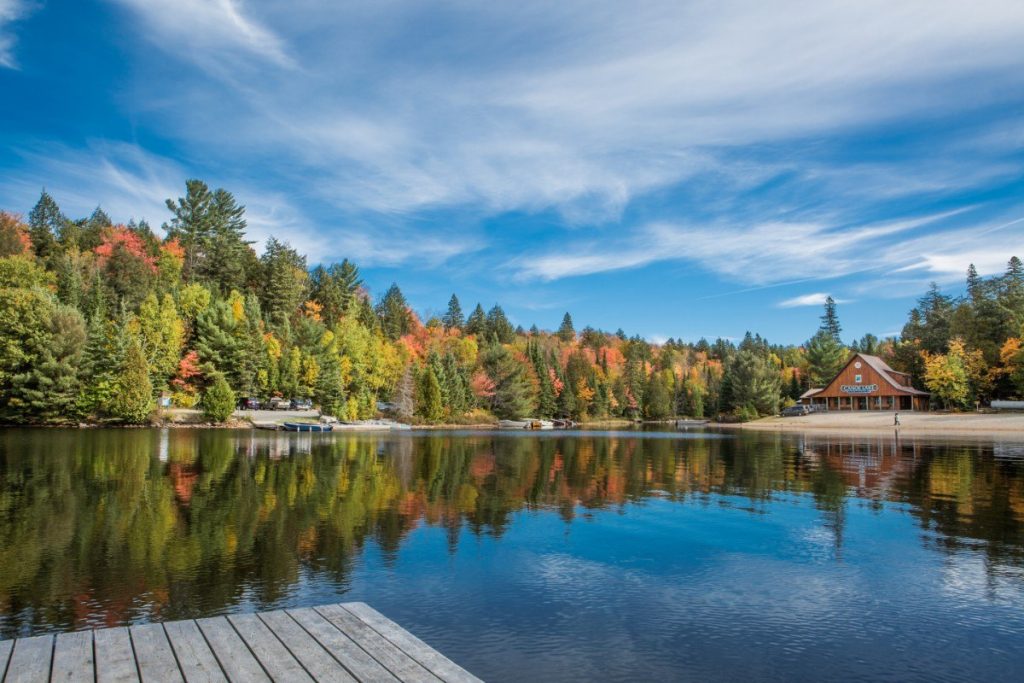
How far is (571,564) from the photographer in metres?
13.0

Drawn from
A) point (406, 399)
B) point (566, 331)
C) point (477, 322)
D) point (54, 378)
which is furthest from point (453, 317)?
point (54, 378)

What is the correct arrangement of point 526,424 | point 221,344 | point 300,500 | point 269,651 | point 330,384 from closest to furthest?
point 269,651
point 300,500
point 221,344
point 330,384
point 526,424

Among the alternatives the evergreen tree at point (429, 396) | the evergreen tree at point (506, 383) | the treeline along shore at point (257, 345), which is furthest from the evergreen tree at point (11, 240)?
the evergreen tree at point (506, 383)

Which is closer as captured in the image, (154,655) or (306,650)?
(154,655)

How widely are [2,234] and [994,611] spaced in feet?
329

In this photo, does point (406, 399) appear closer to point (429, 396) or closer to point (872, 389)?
point (429, 396)

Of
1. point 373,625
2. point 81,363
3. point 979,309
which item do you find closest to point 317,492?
point 373,625

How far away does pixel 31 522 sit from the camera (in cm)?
1565

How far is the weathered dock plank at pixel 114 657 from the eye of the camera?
5693mm

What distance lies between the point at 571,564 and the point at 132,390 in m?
61.1

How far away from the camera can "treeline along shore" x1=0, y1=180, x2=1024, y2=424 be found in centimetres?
6162

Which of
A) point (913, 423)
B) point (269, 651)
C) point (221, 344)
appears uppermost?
point (221, 344)

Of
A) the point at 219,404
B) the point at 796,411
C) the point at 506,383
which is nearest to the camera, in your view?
the point at 219,404

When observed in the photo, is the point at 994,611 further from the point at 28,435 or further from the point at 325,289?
the point at 325,289
